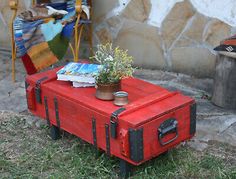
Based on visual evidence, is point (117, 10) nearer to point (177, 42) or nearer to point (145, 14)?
point (145, 14)

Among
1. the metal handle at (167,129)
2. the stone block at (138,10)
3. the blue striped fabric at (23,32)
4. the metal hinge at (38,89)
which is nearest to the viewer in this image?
the metal handle at (167,129)

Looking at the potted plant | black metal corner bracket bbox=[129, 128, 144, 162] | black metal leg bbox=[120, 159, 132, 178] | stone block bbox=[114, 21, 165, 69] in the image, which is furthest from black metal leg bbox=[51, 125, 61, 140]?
stone block bbox=[114, 21, 165, 69]

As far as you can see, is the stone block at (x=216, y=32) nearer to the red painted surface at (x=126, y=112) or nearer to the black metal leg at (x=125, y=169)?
the red painted surface at (x=126, y=112)

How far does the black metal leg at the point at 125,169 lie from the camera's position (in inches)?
106

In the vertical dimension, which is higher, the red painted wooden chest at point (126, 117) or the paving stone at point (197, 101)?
the red painted wooden chest at point (126, 117)

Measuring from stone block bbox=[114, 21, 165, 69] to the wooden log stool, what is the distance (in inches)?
31.4

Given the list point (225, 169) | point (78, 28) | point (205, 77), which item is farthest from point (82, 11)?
point (225, 169)

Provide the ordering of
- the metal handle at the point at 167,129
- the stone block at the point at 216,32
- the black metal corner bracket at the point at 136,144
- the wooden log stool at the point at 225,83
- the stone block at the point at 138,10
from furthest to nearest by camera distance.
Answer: the stone block at the point at 138,10, the stone block at the point at 216,32, the wooden log stool at the point at 225,83, the metal handle at the point at 167,129, the black metal corner bracket at the point at 136,144

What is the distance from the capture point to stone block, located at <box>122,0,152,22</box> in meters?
4.17

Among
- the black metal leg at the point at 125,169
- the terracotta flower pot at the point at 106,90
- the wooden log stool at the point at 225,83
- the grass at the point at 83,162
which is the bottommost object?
the grass at the point at 83,162

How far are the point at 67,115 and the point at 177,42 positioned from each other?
5.01ft

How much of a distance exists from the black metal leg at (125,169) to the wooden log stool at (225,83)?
1.12 meters

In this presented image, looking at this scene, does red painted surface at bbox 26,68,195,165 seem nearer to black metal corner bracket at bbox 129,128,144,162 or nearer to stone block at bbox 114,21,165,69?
black metal corner bracket at bbox 129,128,144,162

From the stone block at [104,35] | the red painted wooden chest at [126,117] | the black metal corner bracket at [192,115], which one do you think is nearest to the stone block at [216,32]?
the stone block at [104,35]
